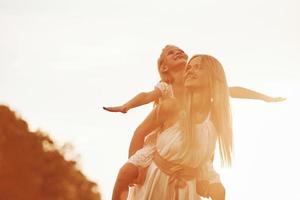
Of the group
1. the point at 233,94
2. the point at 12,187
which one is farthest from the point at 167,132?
the point at 12,187

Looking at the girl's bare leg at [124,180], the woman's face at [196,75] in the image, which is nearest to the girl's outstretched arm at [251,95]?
the woman's face at [196,75]

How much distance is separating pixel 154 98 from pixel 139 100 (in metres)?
0.15

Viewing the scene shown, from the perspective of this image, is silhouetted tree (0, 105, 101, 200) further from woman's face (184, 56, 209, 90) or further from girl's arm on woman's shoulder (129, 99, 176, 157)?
woman's face (184, 56, 209, 90)

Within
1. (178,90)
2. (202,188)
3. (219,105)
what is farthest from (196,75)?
(202,188)

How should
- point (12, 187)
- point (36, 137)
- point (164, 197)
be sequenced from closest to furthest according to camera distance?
point (164, 197) < point (12, 187) < point (36, 137)

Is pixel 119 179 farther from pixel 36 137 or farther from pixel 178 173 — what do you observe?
pixel 36 137

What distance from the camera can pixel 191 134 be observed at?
23.8 ft

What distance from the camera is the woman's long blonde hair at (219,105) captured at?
291 inches

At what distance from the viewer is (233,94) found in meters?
7.59

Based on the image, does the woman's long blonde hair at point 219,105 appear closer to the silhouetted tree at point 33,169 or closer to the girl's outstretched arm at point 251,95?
the girl's outstretched arm at point 251,95

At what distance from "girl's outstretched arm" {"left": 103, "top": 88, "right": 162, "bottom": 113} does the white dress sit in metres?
0.32

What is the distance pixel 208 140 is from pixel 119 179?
87 cm

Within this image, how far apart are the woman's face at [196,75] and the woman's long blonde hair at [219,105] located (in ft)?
0.12

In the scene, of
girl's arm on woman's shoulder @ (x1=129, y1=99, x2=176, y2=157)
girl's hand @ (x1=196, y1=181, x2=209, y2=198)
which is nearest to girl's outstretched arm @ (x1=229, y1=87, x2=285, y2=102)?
girl's arm on woman's shoulder @ (x1=129, y1=99, x2=176, y2=157)
